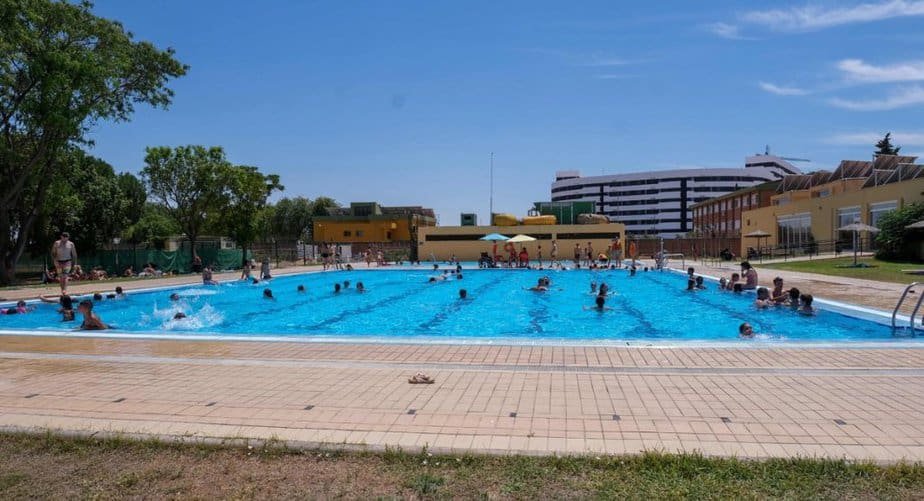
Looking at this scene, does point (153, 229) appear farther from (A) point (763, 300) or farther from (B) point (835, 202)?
(B) point (835, 202)

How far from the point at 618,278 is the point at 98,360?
21.8 m

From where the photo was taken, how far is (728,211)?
72.8 meters

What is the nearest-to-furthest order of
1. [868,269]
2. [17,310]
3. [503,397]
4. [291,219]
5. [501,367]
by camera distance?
[503,397]
[501,367]
[17,310]
[868,269]
[291,219]

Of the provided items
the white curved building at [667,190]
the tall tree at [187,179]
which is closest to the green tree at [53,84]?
the tall tree at [187,179]

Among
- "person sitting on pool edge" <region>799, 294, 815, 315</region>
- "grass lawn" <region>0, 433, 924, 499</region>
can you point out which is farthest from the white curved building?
"grass lawn" <region>0, 433, 924, 499</region>

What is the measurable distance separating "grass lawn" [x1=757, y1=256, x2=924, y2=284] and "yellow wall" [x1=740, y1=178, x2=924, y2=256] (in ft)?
13.5

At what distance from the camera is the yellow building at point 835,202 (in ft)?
96.1

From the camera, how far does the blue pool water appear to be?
37.5 feet

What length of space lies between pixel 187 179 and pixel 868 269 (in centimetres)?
3463

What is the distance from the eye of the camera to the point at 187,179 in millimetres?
32188

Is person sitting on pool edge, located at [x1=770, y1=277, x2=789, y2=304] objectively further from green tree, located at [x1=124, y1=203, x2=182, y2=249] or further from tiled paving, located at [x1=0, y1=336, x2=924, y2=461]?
green tree, located at [x1=124, y1=203, x2=182, y2=249]

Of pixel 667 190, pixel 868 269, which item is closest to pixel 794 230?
pixel 868 269

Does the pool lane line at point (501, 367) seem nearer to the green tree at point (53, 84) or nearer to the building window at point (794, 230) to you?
the green tree at point (53, 84)

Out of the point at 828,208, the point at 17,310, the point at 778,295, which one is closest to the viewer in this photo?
the point at 778,295
